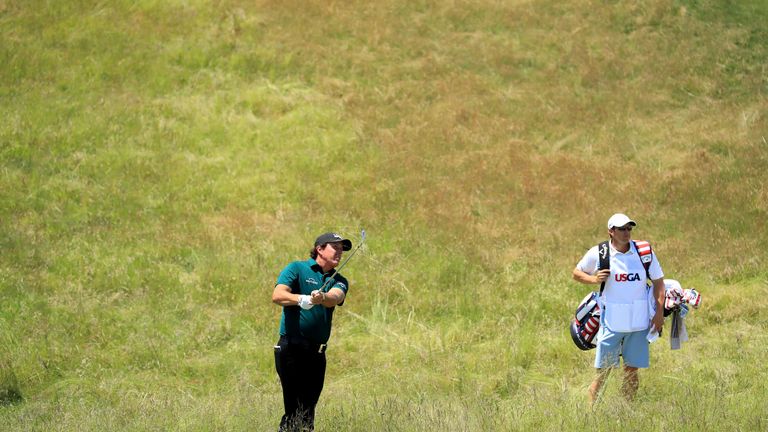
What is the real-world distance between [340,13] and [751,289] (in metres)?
13.1

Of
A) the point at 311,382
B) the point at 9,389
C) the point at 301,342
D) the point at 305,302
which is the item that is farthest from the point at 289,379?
the point at 9,389

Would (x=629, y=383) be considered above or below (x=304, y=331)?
below

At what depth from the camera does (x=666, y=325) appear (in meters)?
12.2

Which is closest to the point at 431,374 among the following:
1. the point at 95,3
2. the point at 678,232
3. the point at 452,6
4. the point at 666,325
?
the point at 666,325

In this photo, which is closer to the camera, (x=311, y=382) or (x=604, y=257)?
(x=311, y=382)

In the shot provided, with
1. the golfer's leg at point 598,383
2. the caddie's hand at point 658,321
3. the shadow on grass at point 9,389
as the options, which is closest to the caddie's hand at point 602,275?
the caddie's hand at point 658,321

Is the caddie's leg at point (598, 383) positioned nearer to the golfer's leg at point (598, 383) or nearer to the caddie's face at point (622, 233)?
the golfer's leg at point (598, 383)

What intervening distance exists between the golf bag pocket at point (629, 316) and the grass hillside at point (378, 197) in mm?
639

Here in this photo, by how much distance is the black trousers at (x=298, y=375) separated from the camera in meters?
7.35

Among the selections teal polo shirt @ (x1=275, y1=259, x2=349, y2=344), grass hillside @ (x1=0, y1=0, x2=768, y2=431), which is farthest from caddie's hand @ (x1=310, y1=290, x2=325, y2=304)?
grass hillside @ (x1=0, y1=0, x2=768, y2=431)

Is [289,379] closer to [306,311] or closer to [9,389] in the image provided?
[306,311]

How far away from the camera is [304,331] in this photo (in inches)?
290

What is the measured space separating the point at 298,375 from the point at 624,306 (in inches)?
125

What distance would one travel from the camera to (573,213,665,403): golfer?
862cm
